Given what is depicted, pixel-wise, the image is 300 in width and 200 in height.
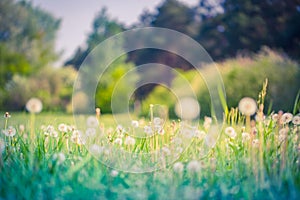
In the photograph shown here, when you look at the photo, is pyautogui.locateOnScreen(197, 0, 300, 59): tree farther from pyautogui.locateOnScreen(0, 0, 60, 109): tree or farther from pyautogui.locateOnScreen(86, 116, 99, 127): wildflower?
pyautogui.locateOnScreen(86, 116, 99, 127): wildflower

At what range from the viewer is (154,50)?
19.8 meters

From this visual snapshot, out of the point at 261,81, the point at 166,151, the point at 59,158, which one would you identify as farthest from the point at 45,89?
the point at 59,158

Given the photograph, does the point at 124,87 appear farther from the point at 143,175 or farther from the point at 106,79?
the point at 143,175

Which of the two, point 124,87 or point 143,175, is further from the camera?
point 124,87

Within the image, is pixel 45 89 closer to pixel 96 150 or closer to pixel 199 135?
pixel 199 135

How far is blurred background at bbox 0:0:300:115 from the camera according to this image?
8.65m

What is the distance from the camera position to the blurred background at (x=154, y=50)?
865 cm

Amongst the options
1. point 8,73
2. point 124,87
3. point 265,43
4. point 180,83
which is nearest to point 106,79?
point 124,87

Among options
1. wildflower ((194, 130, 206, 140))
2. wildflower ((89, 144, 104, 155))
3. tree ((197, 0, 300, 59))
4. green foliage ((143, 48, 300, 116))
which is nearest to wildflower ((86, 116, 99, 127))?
wildflower ((89, 144, 104, 155))

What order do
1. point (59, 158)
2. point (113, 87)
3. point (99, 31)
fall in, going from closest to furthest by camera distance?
point (59, 158), point (113, 87), point (99, 31)

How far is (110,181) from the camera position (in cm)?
178

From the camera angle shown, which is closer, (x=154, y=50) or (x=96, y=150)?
(x=96, y=150)

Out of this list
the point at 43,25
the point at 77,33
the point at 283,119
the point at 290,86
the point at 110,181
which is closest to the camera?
the point at 110,181

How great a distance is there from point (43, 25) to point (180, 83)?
11.7 metres
